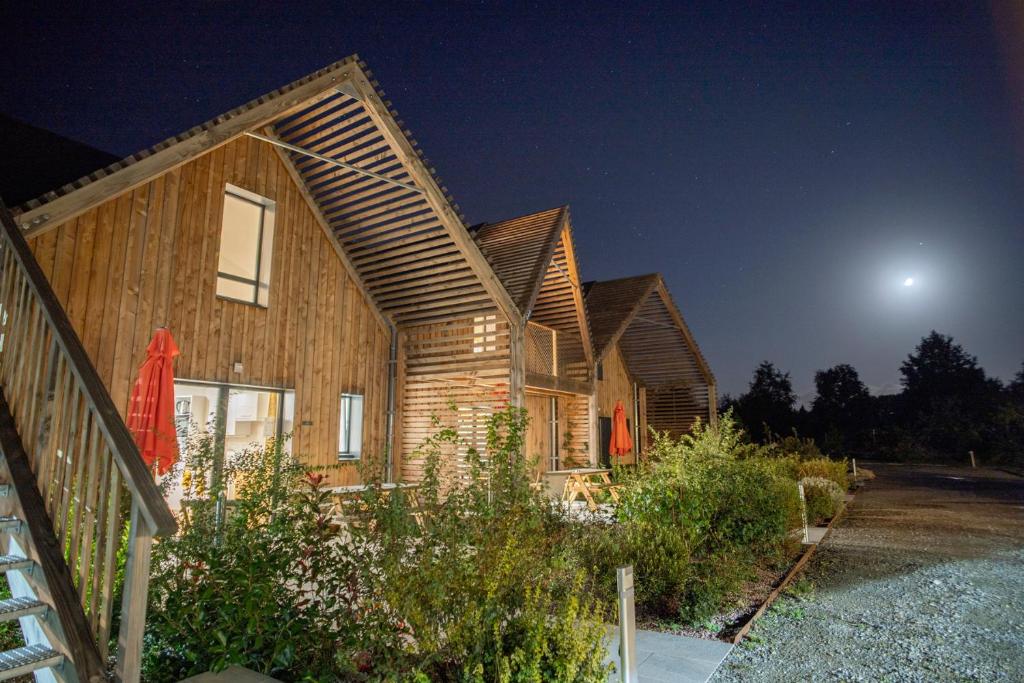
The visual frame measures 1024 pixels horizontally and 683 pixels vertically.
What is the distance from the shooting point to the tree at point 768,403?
3931 cm

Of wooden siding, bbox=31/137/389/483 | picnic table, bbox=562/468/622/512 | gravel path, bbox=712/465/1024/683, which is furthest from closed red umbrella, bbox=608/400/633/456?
wooden siding, bbox=31/137/389/483

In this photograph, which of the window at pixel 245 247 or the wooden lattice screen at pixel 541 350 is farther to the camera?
the wooden lattice screen at pixel 541 350

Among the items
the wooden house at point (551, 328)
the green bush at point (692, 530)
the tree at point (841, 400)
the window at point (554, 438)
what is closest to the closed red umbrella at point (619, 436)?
the wooden house at point (551, 328)

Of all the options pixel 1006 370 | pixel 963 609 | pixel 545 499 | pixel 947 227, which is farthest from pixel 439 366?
pixel 1006 370

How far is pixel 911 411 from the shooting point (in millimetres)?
53406

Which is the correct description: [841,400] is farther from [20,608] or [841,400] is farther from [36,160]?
[20,608]

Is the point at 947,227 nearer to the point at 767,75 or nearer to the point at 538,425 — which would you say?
the point at 767,75

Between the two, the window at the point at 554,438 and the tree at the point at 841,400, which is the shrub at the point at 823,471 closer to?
the window at the point at 554,438

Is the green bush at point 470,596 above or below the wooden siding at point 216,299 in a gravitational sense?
below

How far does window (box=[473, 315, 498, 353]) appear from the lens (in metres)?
11.6

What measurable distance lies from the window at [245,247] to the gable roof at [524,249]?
3694mm

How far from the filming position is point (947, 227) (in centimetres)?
4822

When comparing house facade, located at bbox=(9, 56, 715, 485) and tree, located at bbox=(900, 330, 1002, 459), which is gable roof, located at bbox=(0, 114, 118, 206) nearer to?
house facade, located at bbox=(9, 56, 715, 485)

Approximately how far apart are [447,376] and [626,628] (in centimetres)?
915
